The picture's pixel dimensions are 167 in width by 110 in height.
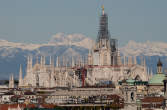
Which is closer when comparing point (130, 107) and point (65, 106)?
point (130, 107)

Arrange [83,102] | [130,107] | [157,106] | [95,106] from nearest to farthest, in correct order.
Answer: [130,107], [157,106], [95,106], [83,102]

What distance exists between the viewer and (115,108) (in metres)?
155

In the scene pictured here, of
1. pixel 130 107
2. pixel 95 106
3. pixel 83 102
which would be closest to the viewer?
pixel 130 107

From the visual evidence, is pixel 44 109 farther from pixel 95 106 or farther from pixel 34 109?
pixel 95 106

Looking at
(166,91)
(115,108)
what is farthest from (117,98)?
(166,91)

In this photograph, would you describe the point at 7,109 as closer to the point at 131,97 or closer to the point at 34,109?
the point at 34,109

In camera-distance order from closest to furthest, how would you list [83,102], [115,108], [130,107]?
[130,107]
[115,108]
[83,102]

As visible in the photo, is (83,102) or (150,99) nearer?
(150,99)

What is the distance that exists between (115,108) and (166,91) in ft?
108

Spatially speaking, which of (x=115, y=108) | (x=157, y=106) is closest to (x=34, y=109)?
(x=115, y=108)

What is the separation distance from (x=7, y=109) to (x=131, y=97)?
29070mm

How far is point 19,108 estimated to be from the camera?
156000 millimetres

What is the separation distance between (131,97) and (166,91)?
1598cm

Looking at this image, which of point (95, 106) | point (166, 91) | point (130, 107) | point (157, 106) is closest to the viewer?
point (166, 91)
